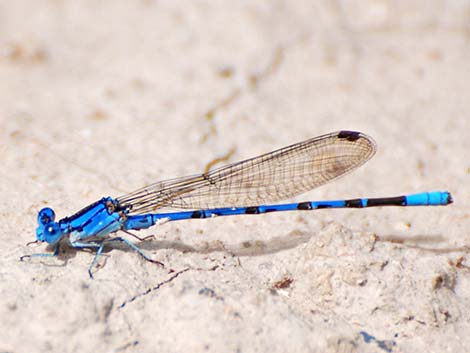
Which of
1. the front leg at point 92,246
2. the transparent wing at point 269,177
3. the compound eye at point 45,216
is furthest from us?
the transparent wing at point 269,177

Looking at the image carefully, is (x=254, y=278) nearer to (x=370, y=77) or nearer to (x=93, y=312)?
(x=93, y=312)

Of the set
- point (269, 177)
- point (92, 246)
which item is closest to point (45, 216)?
point (92, 246)

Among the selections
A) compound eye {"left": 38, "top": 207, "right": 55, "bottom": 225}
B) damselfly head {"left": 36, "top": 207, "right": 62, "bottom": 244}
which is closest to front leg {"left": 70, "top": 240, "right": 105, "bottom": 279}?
damselfly head {"left": 36, "top": 207, "right": 62, "bottom": 244}

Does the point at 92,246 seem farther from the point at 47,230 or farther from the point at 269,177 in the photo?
the point at 269,177

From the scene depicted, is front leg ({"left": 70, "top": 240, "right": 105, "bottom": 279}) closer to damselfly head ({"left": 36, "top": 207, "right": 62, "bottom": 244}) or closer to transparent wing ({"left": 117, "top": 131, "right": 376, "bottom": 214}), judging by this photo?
damselfly head ({"left": 36, "top": 207, "right": 62, "bottom": 244})

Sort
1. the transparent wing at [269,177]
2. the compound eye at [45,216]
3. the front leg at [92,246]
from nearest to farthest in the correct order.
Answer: the front leg at [92,246]
the compound eye at [45,216]
the transparent wing at [269,177]

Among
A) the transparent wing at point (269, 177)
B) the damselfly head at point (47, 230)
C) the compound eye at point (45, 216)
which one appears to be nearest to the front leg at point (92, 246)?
the damselfly head at point (47, 230)

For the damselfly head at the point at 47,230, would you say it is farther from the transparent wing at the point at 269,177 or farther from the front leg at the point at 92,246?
the transparent wing at the point at 269,177
